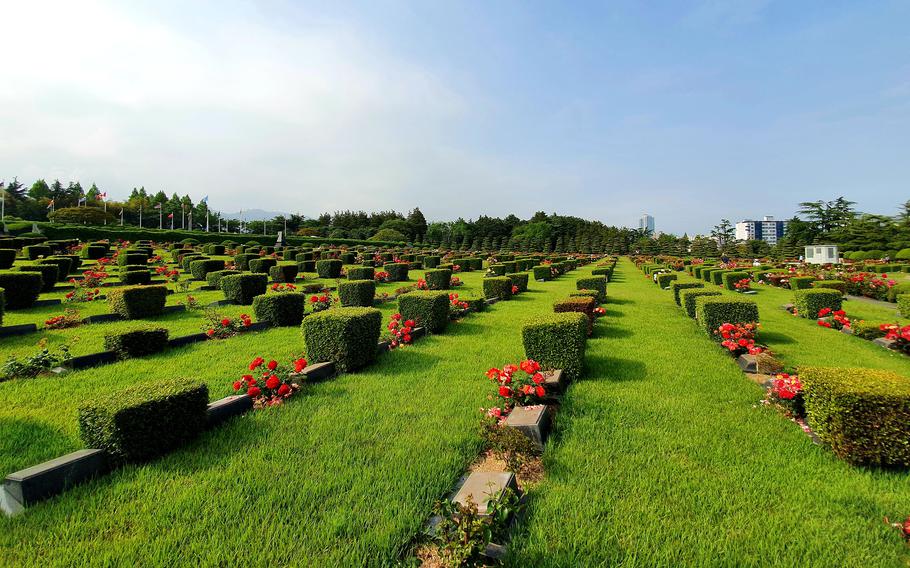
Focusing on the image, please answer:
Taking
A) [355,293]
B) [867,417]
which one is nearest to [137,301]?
[355,293]

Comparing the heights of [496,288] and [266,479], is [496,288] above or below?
above

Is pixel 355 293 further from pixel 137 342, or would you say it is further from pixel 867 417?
pixel 867 417

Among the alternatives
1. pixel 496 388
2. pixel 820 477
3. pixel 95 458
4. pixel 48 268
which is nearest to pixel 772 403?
pixel 820 477

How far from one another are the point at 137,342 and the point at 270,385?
3742mm

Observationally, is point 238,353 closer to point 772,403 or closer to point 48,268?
point 772,403

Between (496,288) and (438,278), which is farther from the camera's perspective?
(438,278)

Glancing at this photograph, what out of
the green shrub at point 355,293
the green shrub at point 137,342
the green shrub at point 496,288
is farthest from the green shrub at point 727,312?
the green shrub at point 137,342

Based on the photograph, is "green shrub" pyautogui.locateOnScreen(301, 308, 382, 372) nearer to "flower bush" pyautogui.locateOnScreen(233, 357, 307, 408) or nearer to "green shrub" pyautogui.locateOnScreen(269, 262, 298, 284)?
"flower bush" pyautogui.locateOnScreen(233, 357, 307, 408)

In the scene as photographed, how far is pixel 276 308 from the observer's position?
9.71m

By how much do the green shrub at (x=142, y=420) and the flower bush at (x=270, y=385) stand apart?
0.81 metres

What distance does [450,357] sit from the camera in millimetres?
7293

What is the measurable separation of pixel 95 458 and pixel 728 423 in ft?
20.4

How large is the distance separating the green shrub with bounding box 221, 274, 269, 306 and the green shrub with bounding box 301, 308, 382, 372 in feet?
22.5

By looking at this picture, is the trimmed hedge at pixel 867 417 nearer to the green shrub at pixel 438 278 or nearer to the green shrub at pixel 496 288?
the green shrub at pixel 496 288
